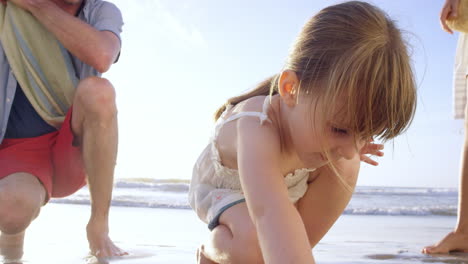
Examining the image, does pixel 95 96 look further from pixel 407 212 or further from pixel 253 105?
pixel 407 212

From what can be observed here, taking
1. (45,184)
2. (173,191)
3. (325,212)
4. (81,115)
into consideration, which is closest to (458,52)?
(325,212)

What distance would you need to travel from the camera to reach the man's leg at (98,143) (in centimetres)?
247

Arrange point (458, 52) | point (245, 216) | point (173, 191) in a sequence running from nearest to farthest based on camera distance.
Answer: point (245, 216) → point (458, 52) → point (173, 191)

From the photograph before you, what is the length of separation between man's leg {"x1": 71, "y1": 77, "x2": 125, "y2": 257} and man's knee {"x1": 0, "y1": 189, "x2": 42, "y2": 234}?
0.30 m

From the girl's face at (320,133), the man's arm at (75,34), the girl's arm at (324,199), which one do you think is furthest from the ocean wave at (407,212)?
the girl's face at (320,133)

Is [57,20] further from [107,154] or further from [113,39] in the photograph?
[107,154]

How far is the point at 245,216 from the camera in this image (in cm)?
188

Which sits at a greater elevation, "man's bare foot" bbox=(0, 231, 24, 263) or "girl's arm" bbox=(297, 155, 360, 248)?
"girl's arm" bbox=(297, 155, 360, 248)

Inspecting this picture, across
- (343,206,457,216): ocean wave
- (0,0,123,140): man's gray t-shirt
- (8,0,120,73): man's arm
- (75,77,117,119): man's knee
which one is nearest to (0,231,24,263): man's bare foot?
(0,0,123,140): man's gray t-shirt

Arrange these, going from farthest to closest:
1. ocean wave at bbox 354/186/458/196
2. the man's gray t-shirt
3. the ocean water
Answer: ocean wave at bbox 354/186/458/196
the ocean water
the man's gray t-shirt

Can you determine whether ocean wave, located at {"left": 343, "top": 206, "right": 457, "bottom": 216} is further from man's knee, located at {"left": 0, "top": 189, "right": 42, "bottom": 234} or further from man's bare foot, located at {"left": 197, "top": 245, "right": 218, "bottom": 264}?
man's knee, located at {"left": 0, "top": 189, "right": 42, "bottom": 234}

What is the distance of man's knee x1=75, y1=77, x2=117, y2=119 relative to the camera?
2463mm

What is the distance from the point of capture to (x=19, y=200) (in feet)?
7.27

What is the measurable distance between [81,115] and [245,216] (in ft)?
3.63
